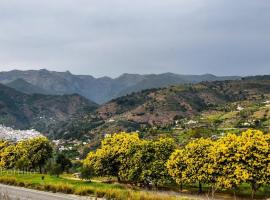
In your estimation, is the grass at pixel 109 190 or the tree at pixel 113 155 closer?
the grass at pixel 109 190

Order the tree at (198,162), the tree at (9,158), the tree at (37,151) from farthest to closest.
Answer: the tree at (9,158) → the tree at (37,151) → the tree at (198,162)

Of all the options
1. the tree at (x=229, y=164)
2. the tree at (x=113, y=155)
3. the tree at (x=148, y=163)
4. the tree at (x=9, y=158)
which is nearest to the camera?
the tree at (x=229, y=164)

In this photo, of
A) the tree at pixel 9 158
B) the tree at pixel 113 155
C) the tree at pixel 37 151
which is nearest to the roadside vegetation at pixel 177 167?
the tree at pixel 113 155

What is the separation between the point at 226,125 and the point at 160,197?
572 feet

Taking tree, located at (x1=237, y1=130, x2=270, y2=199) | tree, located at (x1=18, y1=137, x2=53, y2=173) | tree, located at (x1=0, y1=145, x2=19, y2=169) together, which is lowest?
tree, located at (x1=0, y1=145, x2=19, y2=169)

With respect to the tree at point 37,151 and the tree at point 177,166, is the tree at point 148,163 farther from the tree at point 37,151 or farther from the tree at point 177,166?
the tree at point 37,151

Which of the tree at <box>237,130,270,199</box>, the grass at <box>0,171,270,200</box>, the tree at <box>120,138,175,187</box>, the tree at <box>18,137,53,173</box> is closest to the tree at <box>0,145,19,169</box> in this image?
the tree at <box>18,137,53,173</box>

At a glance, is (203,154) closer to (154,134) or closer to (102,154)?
(102,154)

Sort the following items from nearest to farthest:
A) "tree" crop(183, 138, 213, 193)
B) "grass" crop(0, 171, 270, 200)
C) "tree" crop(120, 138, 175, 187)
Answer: "grass" crop(0, 171, 270, 200), "tree" crop(183, 138, 213, 193), "tree" crop(120, 138, 175, 187)

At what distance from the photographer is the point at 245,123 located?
186125 mm

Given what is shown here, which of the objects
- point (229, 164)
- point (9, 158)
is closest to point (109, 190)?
point (229, 164)

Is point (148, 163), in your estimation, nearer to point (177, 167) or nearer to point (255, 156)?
point (177, 167)

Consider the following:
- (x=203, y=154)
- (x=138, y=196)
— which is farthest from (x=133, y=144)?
(x=138, y=196)

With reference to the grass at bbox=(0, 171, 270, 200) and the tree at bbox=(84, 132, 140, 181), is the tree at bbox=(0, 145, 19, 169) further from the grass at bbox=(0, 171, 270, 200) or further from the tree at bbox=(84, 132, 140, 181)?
the grass at bbox=(0, 171, 270, 200)
